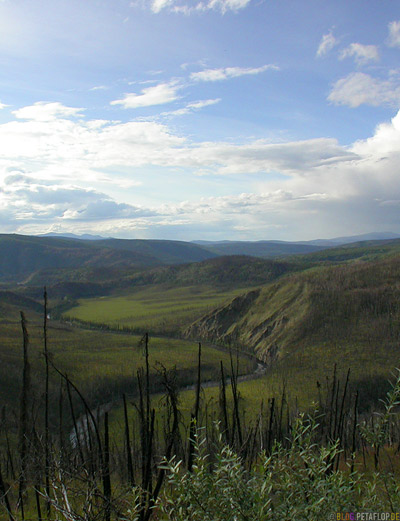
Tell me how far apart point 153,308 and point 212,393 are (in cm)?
8722

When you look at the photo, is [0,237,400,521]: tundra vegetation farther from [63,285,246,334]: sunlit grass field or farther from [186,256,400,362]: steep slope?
[63,285,246,334]: sunlit grass field

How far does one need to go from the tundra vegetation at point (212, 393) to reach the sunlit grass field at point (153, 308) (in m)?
1.49

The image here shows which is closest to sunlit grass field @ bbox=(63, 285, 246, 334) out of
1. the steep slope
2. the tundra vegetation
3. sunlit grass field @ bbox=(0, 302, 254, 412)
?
the tundra vegetation

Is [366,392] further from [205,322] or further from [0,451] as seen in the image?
[205,322]

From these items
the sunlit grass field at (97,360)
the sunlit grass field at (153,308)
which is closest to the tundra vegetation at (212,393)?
the sunlit grass field at (97,360)

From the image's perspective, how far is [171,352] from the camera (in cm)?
7206

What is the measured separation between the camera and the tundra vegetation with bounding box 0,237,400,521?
9.52m

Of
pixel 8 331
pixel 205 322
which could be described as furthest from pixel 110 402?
pixel 205 322

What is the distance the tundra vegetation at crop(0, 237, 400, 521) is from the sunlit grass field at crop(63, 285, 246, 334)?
1.49 m

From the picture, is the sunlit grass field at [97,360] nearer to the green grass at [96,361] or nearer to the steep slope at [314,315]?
the green grass at [96,361]

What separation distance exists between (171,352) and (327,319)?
3007 centimetres

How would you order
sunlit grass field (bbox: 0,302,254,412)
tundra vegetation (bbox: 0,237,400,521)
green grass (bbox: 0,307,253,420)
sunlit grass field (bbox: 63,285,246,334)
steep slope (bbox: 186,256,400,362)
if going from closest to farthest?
tundra vegetation (bbox: 0,237,400,521)
green grass (bbox: 0,307,253,420)
sunlit grass field (bbox: 0,302,254,412)
steep slope (bbox: 186,256,400,362)
sunlit grass field (bbox: 63,285,246,334)

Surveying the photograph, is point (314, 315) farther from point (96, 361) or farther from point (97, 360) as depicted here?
point (96, 361)

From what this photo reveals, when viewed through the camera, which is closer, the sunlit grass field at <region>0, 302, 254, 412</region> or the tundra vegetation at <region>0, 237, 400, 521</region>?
the tundra vegetation at <region>0, 237, 400, 521</region>
